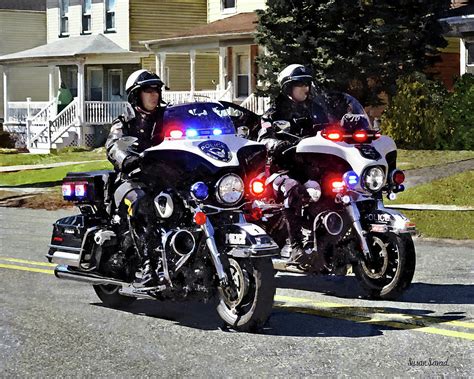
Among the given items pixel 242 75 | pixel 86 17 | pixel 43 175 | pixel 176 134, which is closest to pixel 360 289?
pixel 176 134

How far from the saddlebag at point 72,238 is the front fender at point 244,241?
1.53m

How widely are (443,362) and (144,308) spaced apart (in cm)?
330

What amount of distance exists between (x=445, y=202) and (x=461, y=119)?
27.2ft

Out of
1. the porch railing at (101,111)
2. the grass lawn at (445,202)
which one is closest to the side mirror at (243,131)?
the grass lawn at (445,202)

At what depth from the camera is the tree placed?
28797 millimetres

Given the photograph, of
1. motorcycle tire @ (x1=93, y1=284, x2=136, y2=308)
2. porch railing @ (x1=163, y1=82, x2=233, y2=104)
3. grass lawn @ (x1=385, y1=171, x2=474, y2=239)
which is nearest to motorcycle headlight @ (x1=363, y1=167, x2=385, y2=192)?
motorcycle tire @ (x1=93, y1=284, x2=136, y2=308)

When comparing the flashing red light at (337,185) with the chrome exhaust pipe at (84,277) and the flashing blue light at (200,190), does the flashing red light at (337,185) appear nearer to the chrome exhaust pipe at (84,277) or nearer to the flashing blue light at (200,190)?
the flashing blue light at (200,190)

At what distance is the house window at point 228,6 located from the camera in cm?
4332

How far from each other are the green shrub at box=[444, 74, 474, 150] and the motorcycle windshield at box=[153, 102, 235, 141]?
17.6m

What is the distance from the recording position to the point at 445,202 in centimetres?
1864

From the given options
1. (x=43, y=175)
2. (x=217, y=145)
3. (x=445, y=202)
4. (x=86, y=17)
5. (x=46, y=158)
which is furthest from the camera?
(x=86, y=17)

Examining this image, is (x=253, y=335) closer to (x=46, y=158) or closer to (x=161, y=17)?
(x=46, y=158)

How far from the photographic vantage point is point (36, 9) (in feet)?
186

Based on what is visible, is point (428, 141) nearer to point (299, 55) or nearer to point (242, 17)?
point (299, 55)
